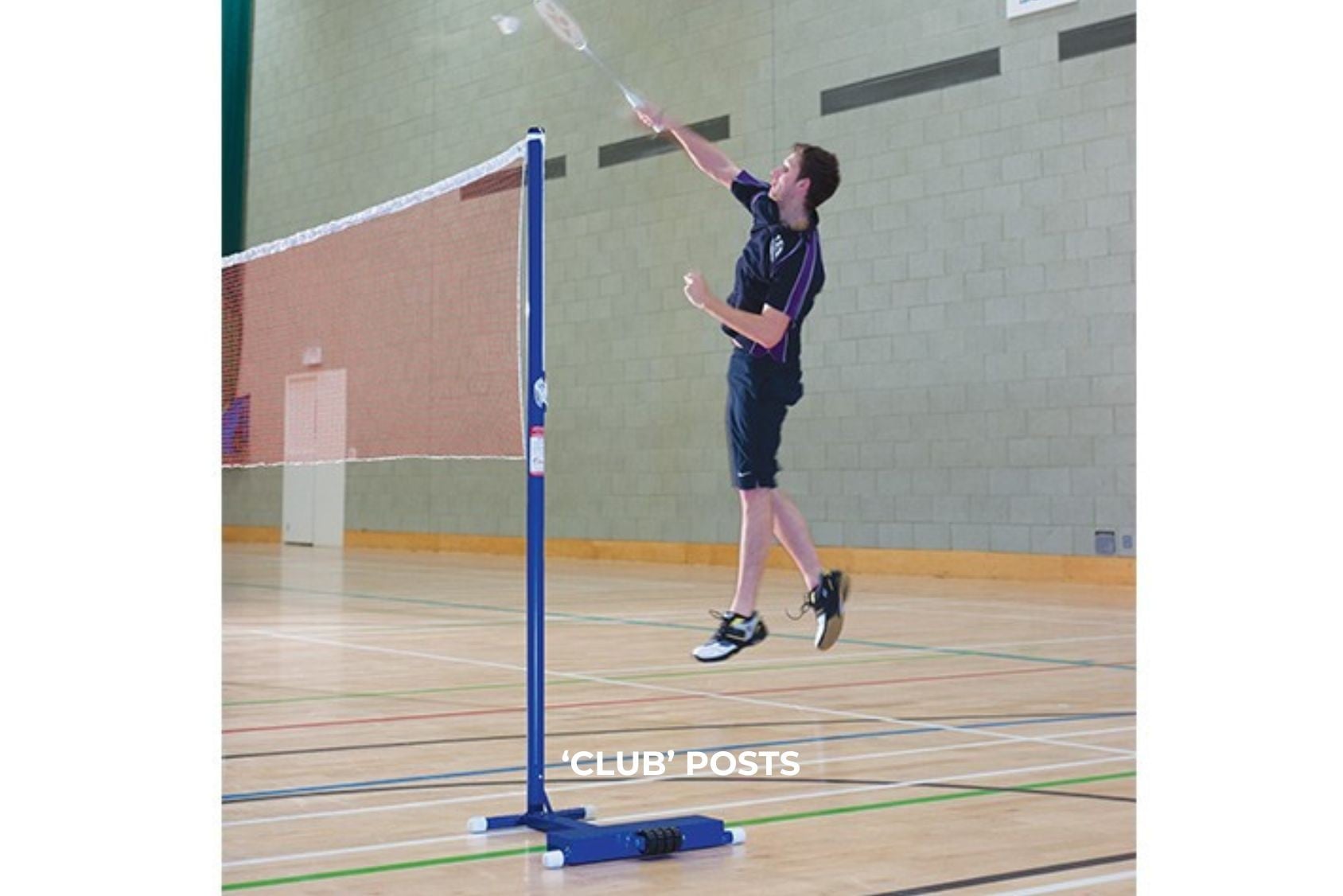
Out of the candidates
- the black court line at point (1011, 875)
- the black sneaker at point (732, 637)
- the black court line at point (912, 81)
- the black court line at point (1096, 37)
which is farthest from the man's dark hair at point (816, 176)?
the black court line at point (912, 81)

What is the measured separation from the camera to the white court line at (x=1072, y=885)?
9.86 feet

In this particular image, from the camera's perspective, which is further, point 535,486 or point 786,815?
point 786,815

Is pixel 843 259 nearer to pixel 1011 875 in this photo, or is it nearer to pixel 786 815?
pixel 786 815

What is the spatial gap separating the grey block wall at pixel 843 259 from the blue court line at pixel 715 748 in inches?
268

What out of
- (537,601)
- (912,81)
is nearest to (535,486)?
(537,601)

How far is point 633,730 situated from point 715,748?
46 centimetres

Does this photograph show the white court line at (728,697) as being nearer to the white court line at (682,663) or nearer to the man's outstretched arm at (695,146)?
the white court line at (682,663)

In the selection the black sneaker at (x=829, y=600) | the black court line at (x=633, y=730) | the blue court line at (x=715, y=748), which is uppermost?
the black sneaker at (x=829, y=600)

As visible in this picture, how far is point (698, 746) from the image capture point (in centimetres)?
488

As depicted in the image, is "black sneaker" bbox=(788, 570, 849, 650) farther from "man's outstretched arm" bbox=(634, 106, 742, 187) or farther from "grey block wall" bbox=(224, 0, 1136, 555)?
"grey block wall" bbox=(224, 0, 1136, 555)

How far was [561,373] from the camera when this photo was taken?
661 inches

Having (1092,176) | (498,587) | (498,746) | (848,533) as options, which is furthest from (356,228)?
(848,533)
